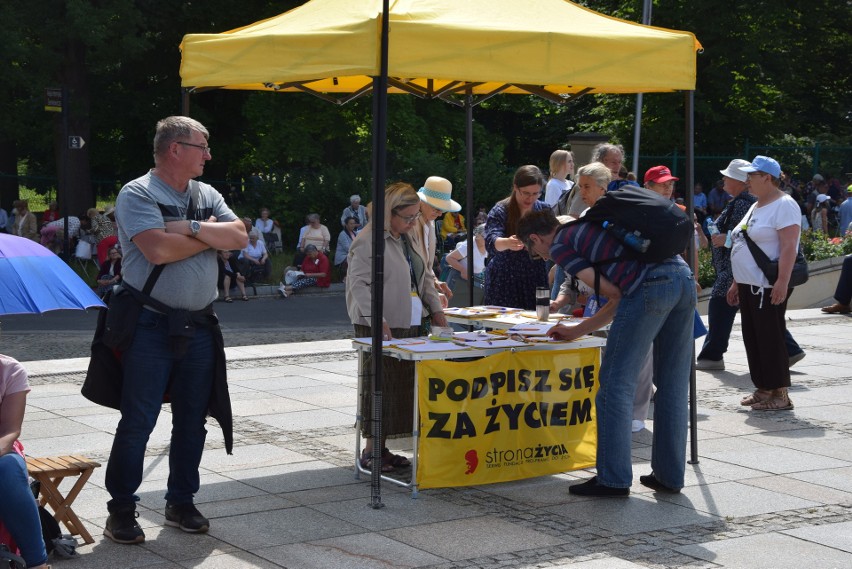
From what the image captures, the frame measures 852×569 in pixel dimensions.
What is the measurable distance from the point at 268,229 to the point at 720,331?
579 inches

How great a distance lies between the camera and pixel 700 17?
32750mm

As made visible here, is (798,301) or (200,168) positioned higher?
(200,168)

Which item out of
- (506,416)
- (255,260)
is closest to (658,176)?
(506,416)

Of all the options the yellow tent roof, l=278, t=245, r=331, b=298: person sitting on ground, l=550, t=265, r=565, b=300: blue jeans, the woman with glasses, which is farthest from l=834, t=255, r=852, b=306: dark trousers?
l=278, t=245, r=331, b=298: person sitting on ground

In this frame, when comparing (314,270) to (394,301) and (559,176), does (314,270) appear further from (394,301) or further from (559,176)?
(394,301)

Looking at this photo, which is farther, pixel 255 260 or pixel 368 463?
pixel 255 260

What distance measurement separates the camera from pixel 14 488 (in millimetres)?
4406

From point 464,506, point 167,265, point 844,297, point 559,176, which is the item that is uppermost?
point 559,176

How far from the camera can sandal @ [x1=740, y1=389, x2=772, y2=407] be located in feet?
29.0

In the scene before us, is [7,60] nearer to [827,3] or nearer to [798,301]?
[798,301]

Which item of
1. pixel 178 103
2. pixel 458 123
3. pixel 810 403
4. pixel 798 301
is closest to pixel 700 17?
pixel 458 123

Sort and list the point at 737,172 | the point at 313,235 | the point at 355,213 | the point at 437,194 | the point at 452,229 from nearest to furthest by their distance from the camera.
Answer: the point at 437,194
the point at 737,172
the point at 313,235
the point at 355,213
the point at 452,229

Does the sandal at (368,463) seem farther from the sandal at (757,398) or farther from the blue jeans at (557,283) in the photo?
the sandal at (757,398)

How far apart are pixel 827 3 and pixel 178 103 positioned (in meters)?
19.1
